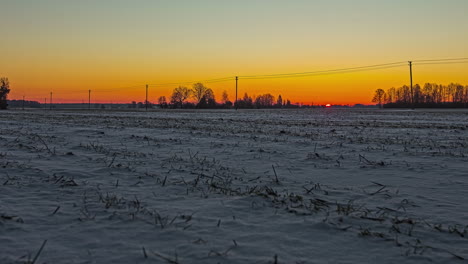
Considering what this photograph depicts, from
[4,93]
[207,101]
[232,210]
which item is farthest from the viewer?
[207,101]

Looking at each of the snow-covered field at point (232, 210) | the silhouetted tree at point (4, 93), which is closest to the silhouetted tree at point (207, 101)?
the silhouetted tree at point (4, 93)

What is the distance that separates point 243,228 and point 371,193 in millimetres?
2562

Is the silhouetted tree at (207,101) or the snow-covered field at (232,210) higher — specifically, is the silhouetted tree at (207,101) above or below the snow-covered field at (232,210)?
above

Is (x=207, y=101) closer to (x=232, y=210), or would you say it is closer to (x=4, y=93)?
(x=4, y=93)

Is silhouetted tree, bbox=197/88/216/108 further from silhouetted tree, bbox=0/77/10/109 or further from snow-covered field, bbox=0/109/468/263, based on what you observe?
snow-covered field, bbox=0/109/468/263

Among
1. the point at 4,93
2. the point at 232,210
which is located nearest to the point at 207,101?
the point at 4,93

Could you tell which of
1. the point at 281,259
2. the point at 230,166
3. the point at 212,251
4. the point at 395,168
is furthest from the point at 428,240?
the point at 230,166

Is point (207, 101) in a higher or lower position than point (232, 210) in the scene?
higher

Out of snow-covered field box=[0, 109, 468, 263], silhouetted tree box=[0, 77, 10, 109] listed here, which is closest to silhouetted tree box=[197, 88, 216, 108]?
silhouetted tree box=[0, 77, 10, 109]

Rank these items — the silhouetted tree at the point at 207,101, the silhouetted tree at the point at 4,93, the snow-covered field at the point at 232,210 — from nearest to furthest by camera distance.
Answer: the snow-covered field at the point at 232,210, the silhouetted tree at the point at 4,93, the silhouetted tree at the point at 207,101

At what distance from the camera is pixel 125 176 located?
617 centimetres

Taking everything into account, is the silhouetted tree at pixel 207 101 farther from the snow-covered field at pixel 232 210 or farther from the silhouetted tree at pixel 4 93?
the snow-covered field at pixel 232 210

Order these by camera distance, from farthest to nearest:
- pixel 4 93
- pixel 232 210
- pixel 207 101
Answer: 1. pixel 207 101
2. pixel 4 93
3. pixel 232 210

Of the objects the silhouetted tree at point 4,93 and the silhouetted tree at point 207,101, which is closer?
the silhouetted tree at point 4,93
